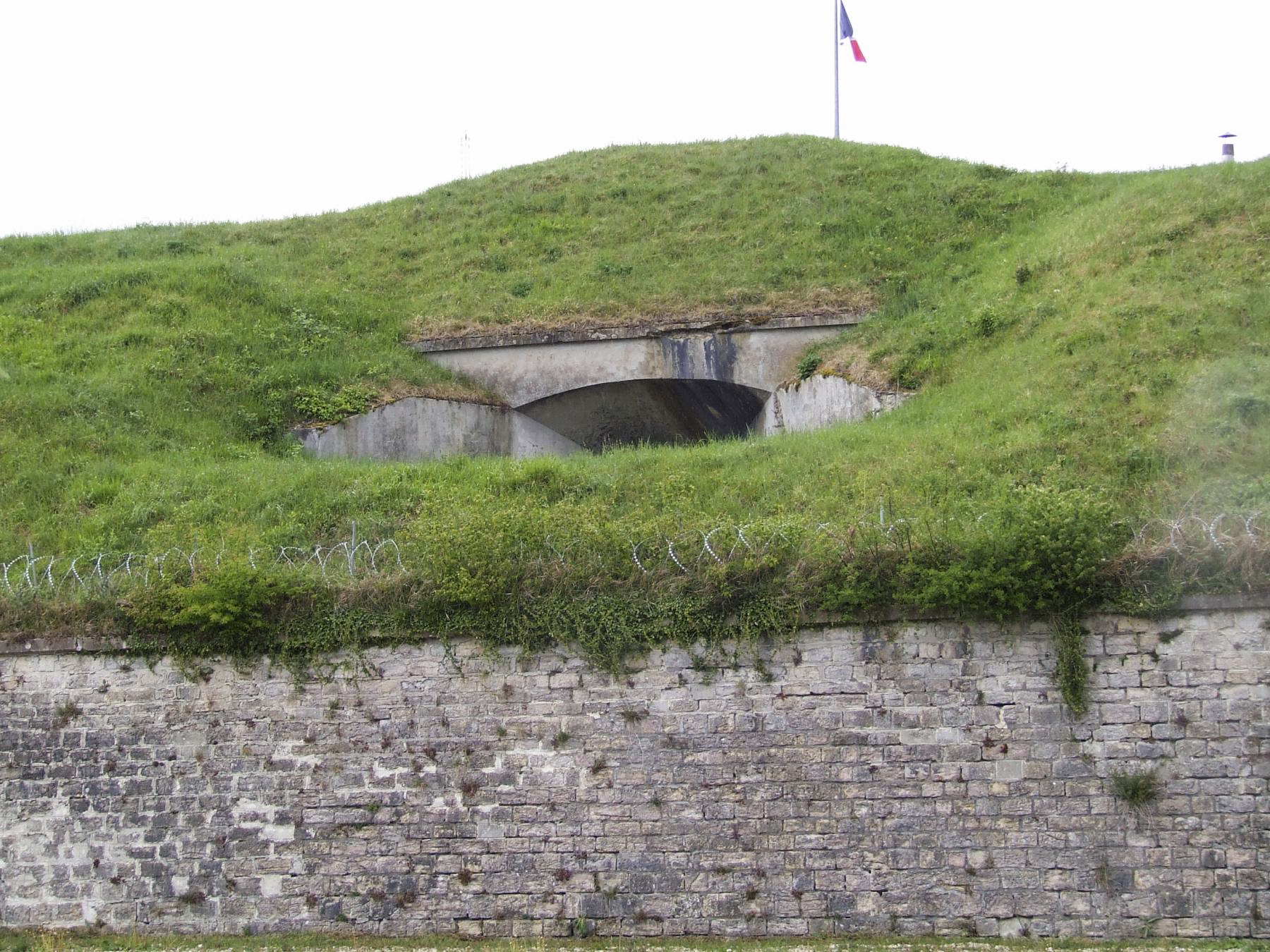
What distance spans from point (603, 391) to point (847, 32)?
1361 cm

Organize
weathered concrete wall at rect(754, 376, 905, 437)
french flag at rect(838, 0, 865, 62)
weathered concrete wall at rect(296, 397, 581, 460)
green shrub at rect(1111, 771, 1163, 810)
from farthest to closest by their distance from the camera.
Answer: french flag at rect(838, 0, 865, 62)
weathered concrete wall at rect(296, 397, 581, 460)
weathered concrete wall at rect(754, 376, 905, 437)
green shrub at rect(1111, 771, 1163, 810)

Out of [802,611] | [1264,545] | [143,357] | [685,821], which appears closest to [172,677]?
[685,821]

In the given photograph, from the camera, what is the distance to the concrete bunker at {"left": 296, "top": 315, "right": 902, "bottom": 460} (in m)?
17.3

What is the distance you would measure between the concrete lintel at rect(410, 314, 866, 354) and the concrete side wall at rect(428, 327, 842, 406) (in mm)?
67

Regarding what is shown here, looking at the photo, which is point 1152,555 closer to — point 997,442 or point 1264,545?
point 1264,545

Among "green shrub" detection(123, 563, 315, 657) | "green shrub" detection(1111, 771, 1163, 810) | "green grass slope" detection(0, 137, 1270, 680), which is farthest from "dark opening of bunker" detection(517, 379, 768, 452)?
"green shrub" detection(1111, 771, 1163, 810)

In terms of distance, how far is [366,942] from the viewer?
387 inches

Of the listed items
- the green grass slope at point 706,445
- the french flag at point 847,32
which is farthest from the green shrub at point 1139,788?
the french flag at point 847,32

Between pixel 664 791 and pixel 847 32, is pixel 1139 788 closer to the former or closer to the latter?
pixel 664 791

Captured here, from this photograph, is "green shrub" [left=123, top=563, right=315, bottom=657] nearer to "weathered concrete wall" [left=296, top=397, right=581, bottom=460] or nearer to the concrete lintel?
"weathered concrete wall" [left=296, top=397, right=581, bottom=460]

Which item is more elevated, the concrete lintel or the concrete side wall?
the concrete lintel

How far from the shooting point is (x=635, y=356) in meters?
18.3

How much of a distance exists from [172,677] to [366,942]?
3.06 metres

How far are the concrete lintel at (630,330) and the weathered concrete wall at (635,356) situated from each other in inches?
0.5
